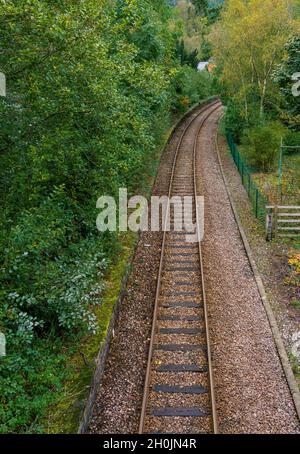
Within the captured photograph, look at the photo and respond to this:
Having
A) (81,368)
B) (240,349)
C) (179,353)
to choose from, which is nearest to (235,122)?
(240,349)

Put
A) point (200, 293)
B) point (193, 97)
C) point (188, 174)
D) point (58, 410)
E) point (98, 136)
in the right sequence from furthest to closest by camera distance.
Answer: point (193, 97)
point (188, 174)
point (200, 293)
point (98, 136)
point (58, 410)

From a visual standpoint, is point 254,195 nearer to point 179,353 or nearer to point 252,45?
point 179,353

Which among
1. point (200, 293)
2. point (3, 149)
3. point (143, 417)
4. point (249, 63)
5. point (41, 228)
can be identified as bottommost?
point (143, 417)

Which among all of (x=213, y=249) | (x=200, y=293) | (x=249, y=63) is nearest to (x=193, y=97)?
(x=249, y=63)

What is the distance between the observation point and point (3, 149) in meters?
8.48

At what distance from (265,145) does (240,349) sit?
51.6 ft

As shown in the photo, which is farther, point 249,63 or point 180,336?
point 249,63

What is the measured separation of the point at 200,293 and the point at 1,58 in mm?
7385

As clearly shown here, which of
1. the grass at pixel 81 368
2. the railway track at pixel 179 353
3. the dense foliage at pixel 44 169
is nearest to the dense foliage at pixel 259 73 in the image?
the railway track at pixel 179 353

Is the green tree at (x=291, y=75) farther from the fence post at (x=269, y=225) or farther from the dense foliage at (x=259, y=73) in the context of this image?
the fence post at (x=269, y=225)

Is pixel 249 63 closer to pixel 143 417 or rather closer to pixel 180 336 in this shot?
pixel 180 336
